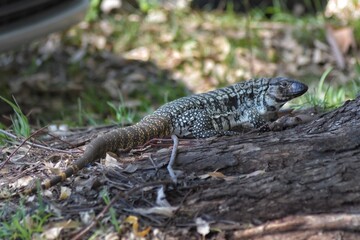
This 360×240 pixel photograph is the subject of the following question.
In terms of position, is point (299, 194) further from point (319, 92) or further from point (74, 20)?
point (74, 20)

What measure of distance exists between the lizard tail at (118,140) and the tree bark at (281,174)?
334 millimetres

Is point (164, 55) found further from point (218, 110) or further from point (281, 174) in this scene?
point (281, 174)

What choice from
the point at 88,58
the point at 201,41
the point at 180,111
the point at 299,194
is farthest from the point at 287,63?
the point at 299,194

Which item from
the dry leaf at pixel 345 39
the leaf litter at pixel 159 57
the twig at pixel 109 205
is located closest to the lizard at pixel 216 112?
the twig at pixel 109 205

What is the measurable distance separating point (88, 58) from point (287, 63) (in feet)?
9.75

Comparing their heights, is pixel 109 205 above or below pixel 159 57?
above

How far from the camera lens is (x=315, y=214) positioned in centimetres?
351

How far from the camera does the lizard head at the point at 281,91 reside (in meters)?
5.06

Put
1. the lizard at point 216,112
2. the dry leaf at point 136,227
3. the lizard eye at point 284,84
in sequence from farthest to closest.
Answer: the lizard eye at point 284,84, the lizard at point 216,112, the dry leaf at point 136,227

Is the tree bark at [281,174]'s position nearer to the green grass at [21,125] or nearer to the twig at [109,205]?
the twig at [109,205]

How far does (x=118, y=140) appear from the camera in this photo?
4336 millimetres

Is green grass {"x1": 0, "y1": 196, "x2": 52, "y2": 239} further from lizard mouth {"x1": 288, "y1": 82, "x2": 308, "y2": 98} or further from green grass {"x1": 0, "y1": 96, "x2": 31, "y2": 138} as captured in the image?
lizard mouth {"x1": 288, "y1": 82, "x2": 308, "y2": 98}

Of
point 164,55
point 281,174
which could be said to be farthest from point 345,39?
point 281,174

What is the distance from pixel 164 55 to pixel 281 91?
469cm
